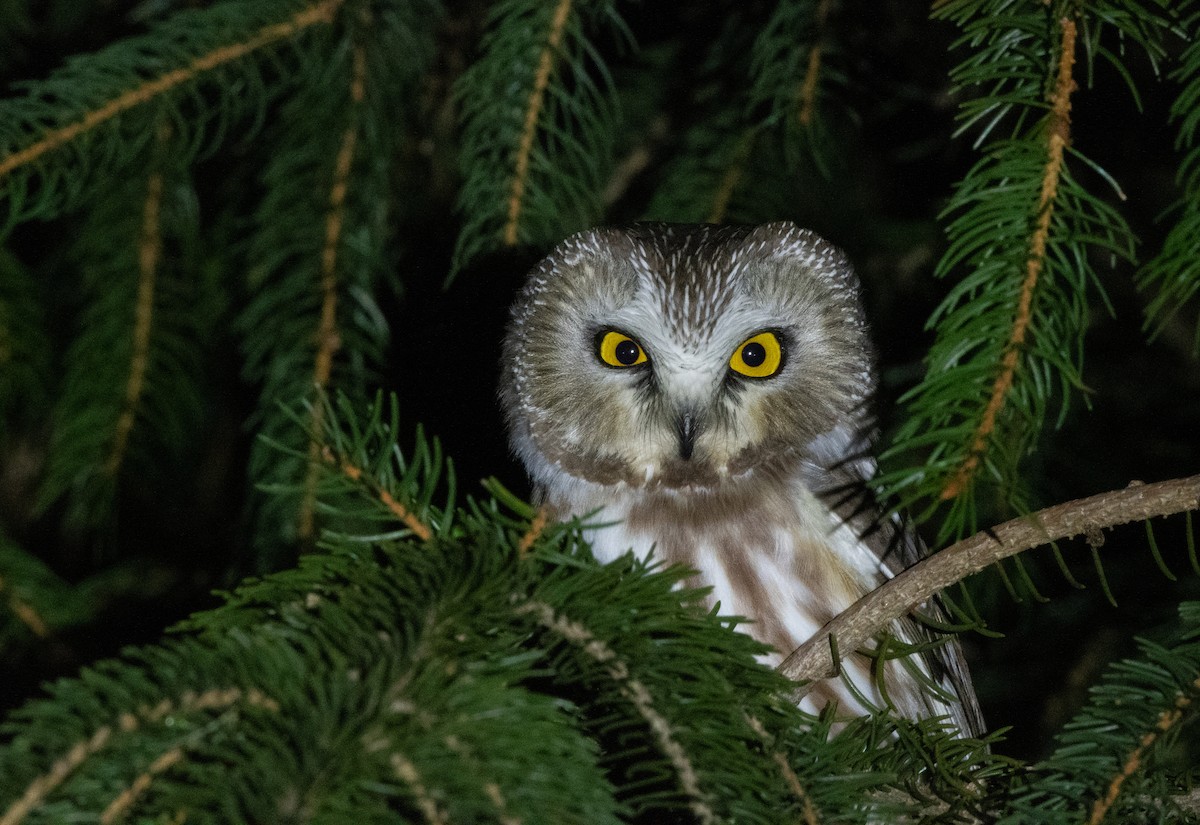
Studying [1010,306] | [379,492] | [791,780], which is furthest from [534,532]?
[1010,306]

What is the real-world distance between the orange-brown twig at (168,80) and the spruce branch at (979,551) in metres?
1.41

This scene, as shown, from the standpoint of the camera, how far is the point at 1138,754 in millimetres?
1176

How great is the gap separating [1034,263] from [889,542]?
951mm

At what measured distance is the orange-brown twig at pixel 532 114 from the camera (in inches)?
78.4

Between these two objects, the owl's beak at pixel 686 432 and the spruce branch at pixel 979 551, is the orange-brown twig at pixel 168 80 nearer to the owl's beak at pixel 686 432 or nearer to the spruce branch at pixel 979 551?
the owl's beak at pixel 686 432

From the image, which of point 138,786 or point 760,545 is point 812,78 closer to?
point 760,545

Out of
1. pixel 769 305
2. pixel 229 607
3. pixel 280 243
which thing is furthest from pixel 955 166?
pixel 229 607

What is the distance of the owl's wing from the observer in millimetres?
→ 2135

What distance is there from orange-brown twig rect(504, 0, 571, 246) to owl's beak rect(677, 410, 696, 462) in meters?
0.47

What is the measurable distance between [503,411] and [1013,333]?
4.27 feet

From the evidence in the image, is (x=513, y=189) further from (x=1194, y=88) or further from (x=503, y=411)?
(x=1194, y=88)

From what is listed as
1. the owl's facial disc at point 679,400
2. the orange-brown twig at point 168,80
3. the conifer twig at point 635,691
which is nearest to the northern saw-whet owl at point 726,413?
the owl's facial disc at point 679,400

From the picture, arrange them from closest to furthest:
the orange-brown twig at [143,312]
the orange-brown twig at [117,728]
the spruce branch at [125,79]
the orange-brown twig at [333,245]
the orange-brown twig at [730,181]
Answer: the orange-brown twig at [117,728] < the spruce branch at [125,79] < the orange-brown twig at [333,245] < the orange-brown twig at [143,312] < the orange-brown twig at [730,181]

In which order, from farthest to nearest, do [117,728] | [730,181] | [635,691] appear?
[730,181] → [635,691] → [117,728]
